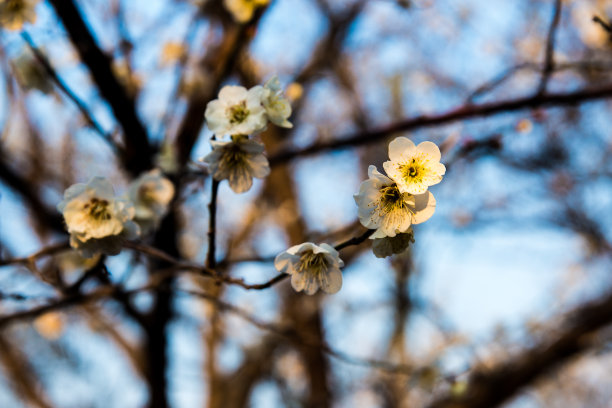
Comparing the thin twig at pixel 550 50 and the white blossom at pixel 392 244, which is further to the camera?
the thin twig at pixel 550 50

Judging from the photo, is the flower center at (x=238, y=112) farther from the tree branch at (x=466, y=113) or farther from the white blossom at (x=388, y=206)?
the tree branch at (x=466, y=113)

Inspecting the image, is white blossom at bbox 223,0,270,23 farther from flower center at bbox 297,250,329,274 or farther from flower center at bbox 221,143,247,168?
flower center at bbox 297,250,329,274

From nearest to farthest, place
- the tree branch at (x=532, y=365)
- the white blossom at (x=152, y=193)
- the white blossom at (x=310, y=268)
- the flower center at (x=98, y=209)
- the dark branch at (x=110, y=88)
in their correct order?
1. the white blossom at (x=310, y=268)
2. the flower center at (x=98, y=209)
3. the white blossom at (x=152, y=193)
4. the dark branch at (x=110, y=88)
5. the tree branch at (x=532, y=365)

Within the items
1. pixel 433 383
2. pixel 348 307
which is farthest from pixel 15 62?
pixel 348 307

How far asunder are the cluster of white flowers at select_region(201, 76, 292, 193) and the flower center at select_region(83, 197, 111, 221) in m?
0.31

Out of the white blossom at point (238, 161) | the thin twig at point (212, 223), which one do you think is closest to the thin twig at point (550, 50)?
the white blossom at point (238, 161)

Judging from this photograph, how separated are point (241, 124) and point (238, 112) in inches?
2.8

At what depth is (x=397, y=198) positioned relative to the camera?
3.55 ft

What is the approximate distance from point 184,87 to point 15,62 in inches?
44.8

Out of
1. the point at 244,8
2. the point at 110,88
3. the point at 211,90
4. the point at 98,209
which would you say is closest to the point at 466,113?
the point at 244,8

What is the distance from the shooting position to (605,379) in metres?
9.08

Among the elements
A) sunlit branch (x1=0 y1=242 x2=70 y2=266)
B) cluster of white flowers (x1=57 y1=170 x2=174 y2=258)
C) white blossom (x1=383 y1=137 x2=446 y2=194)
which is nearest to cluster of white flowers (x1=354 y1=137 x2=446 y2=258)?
white blossom (x1=383 y1=137 x2=446 y2=194)

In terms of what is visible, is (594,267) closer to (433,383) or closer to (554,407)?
(433,383)

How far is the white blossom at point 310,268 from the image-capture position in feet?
3.75
